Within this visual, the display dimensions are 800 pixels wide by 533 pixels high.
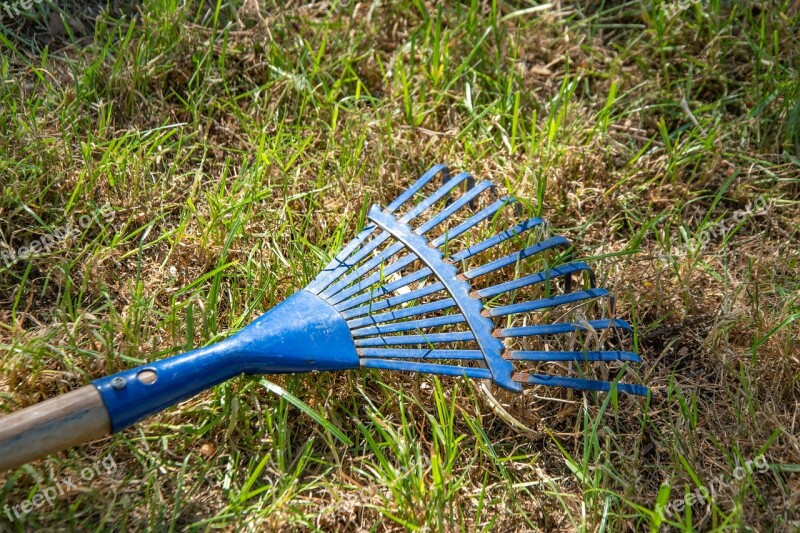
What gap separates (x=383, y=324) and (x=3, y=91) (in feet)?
4.61

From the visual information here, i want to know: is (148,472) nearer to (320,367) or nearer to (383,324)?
(320,367)

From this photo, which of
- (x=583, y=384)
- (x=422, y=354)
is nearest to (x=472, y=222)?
(x=422, y=354)

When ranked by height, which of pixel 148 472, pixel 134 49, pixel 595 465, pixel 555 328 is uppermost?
pixel 134 49

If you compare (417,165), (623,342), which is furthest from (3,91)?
(623,342)

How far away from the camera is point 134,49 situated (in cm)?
284

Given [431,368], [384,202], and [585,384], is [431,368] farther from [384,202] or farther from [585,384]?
[384,202]

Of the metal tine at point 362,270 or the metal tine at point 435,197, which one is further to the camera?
the metal tine at point 435,197

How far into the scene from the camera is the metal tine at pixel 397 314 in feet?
7.36

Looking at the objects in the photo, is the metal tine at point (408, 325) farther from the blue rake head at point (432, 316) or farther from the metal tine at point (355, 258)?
the metal tine at point (355, 258)

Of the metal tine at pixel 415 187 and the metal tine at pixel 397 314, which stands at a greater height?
the metal tine at pixel 415 187
